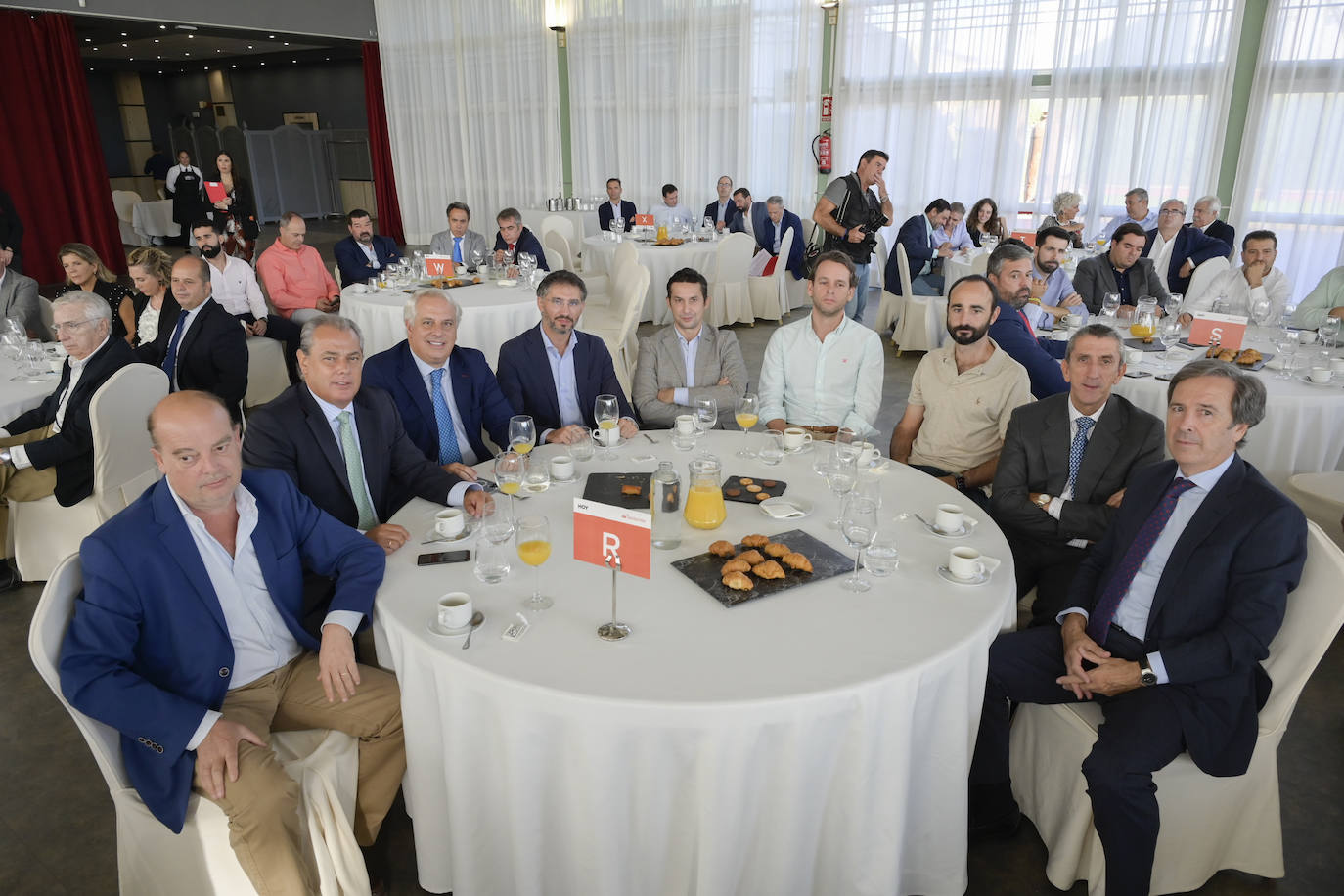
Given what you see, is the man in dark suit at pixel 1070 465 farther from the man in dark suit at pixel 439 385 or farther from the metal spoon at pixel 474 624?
the man in dark suit at pixel 439 385

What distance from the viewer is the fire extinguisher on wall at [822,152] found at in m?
10.0

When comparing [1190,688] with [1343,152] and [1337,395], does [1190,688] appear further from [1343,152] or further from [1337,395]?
[1343,152]

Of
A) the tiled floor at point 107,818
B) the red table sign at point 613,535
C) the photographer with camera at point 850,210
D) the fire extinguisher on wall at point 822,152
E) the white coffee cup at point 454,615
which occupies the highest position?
the fire extinguisher on wall at point 822,152

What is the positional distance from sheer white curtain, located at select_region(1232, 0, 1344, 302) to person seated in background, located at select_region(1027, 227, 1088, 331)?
14.8 feet

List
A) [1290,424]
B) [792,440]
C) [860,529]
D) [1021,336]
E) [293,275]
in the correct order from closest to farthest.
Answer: [860,529] → [792,440] → [1290,424] → [1021,336] → [293,275]

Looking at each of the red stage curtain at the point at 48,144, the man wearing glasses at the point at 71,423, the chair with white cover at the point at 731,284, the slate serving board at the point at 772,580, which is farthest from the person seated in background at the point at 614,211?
the slate serving board at the point at 772,580

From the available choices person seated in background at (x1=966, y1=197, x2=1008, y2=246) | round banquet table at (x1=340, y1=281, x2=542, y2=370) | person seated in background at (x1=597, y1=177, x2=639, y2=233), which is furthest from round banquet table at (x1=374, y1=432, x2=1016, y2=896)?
person seated in background at (x1=597, y1=177, x2=639, y2=233)

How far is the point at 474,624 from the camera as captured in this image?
1.77 m

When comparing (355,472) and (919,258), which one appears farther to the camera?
(919,258)

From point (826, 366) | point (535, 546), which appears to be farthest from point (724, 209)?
point (535, 546)

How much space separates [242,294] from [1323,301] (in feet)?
22.8

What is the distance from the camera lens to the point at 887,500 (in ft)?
7.94

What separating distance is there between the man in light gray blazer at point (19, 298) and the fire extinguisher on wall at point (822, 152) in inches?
320

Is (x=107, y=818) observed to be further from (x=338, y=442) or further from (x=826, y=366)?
(x=826, y=366)
